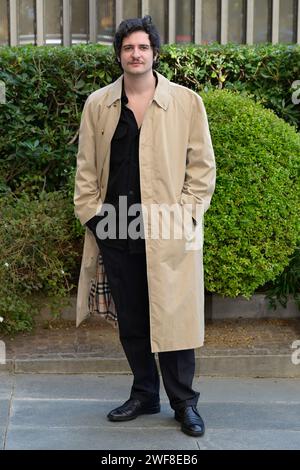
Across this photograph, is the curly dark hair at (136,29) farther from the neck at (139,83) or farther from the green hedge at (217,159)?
the green hedge at (217,159)

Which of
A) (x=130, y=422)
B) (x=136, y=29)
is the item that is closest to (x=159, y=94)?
(x=136, y=29)

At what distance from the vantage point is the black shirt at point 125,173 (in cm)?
439

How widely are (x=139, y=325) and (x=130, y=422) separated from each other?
21.2 inches

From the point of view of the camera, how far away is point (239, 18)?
1017cm

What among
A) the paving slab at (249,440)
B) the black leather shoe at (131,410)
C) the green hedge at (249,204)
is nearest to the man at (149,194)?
the paving slab at (249,440)

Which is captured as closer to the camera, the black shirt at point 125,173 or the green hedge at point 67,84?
the black shirt at point 125,173

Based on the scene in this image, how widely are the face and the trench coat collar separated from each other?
0.13 metres

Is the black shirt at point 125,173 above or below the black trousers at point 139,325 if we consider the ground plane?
above

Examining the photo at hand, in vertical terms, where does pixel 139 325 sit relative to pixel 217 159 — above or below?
below

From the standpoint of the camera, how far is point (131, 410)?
15.2ft

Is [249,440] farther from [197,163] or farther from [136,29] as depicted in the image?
[136,29]

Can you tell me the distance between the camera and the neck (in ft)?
14.4

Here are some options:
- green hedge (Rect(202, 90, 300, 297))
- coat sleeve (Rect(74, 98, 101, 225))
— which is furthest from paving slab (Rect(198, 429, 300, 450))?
green hedge (Rect(202, 90, 300, 297))

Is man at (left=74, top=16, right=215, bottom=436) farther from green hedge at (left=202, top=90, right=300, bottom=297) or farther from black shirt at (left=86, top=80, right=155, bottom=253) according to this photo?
green hedge at (left=202, top=90, right=300, bottom=297)
